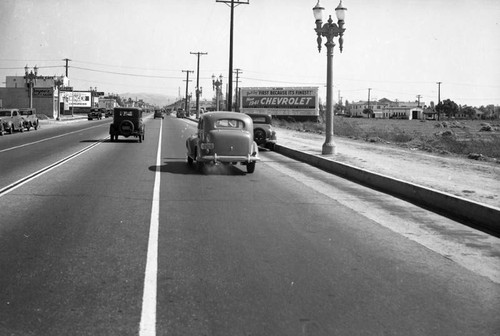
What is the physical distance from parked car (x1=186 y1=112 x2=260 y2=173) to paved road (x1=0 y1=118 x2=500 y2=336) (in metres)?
3.93

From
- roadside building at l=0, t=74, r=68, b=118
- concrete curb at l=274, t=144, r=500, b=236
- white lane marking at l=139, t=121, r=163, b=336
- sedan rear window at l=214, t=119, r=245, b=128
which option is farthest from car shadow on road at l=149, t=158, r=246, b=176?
roadside building at l=0, t=74, r=68, b=118

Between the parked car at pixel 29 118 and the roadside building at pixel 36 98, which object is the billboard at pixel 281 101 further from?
the parked car at pixel 29 118

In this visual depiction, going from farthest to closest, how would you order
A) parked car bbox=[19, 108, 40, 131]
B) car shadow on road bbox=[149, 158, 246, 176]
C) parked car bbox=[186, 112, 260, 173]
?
parked car bbox=[19, 108, 40, 131]
car shadow on road bbox=[149, 158, 246, 176]
parked car bbox=[186, 112, 260, 173]

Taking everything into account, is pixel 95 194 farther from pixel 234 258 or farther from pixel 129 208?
pixel 234 258

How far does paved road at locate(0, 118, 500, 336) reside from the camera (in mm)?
4344

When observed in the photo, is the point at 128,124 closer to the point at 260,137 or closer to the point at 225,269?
the point at 260,137

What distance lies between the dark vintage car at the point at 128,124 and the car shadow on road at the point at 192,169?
39.0 ft

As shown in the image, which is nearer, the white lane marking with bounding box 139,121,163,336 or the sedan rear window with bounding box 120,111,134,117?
the white lane marking with bounding box 139,121,163,336

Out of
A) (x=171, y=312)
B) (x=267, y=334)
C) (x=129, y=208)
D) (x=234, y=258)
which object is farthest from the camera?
(x=129, y=208)

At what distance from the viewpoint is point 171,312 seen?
4496 millimetres

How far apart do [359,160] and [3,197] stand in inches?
468

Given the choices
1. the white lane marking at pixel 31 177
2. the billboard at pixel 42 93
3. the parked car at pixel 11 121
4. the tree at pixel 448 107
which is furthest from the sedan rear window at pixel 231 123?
the tree at pixel 448 107

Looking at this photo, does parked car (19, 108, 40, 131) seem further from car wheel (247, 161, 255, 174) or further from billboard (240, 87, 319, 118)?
billboard (240, 87, 319, 118)

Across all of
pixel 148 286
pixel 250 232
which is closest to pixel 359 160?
pixel 250 232
